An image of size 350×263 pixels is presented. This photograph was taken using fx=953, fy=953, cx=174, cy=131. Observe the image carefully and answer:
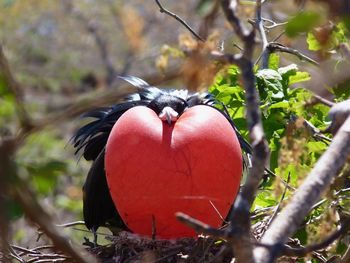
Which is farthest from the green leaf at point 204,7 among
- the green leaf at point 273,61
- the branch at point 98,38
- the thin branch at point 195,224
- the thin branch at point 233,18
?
the branch at point 98,38

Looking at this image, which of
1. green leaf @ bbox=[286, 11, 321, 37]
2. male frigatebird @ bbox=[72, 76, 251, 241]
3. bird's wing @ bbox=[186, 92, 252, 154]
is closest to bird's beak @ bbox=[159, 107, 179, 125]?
male frigatebird @ bbox=[72, 76, 251, 241]

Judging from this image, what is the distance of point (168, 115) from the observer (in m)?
1.95

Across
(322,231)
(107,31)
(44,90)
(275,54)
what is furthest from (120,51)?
(322,231)

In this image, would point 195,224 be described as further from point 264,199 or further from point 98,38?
point 98,38

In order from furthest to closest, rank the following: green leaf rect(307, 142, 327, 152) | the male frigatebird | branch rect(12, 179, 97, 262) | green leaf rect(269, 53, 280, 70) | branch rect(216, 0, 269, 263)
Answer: green leaf rect(269, 53, 280, 70) → green leaf rect(307, 142, 327, 152) → the male frigatebird → branch rect(216, 0, 269, 263) → branch rect(12, 179, 97, 262)

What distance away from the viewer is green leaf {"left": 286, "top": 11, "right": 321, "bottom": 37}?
951mm

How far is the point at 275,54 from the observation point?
7.86ft

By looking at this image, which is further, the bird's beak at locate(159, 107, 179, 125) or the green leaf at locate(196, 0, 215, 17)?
the bird's beak at locate(159, 107, 179, 125)

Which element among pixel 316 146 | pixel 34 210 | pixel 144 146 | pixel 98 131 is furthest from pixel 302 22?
pixel 98 131

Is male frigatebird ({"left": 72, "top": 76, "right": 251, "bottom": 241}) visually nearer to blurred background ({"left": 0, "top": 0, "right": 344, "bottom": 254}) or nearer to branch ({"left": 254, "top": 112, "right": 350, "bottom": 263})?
branch ({"left": 254, "top": 112, "right": 350, "bottom": 263})

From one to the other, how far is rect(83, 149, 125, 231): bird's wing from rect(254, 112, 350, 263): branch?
1112 mm

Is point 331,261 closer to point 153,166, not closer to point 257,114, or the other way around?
point 153,166

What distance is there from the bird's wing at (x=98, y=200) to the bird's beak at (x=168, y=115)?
230 millimetres

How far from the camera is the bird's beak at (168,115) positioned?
A: 194 cm
